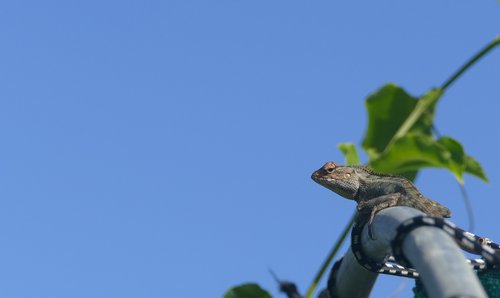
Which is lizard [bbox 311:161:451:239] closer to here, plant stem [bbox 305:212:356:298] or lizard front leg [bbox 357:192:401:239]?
lizard front leg [bbox 357:192:401:239]

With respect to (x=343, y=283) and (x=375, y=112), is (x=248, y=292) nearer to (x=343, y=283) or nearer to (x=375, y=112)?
(x=375, y=112)

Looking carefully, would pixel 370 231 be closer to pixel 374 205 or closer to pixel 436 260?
pixel 374 205

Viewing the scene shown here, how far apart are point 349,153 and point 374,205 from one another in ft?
2.58

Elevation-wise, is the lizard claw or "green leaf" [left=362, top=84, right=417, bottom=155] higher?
"green leaf" [left=362, top=84, right=417, bottom=155]

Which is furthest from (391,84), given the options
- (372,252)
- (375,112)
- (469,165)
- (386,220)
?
(372,252)

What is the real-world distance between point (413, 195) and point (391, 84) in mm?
1994

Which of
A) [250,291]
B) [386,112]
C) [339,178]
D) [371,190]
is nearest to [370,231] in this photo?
[250,291]

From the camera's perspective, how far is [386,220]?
109 inches

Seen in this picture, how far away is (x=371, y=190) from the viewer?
4.16 meters

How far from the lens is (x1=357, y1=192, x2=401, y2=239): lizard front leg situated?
3283mm

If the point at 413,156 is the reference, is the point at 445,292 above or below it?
below

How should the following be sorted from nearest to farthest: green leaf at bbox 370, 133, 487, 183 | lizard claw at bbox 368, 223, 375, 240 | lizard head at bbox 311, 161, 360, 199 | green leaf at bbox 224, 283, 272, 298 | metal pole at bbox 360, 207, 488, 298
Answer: green leaf at bbox 370, 133, 487, 183
metal pole at bbox 360, 207, 488, 298
green leaf at bbox 224, 283, 272, 298
lizard claw at bbox 368, 223, 375, 240
lizard head at bbox 311, 161, 360, 199

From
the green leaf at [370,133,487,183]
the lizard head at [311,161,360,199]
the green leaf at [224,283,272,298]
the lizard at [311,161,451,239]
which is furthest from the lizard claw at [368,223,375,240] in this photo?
the lizard head at [311,161,360,199]

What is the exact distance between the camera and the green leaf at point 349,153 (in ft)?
8.99
